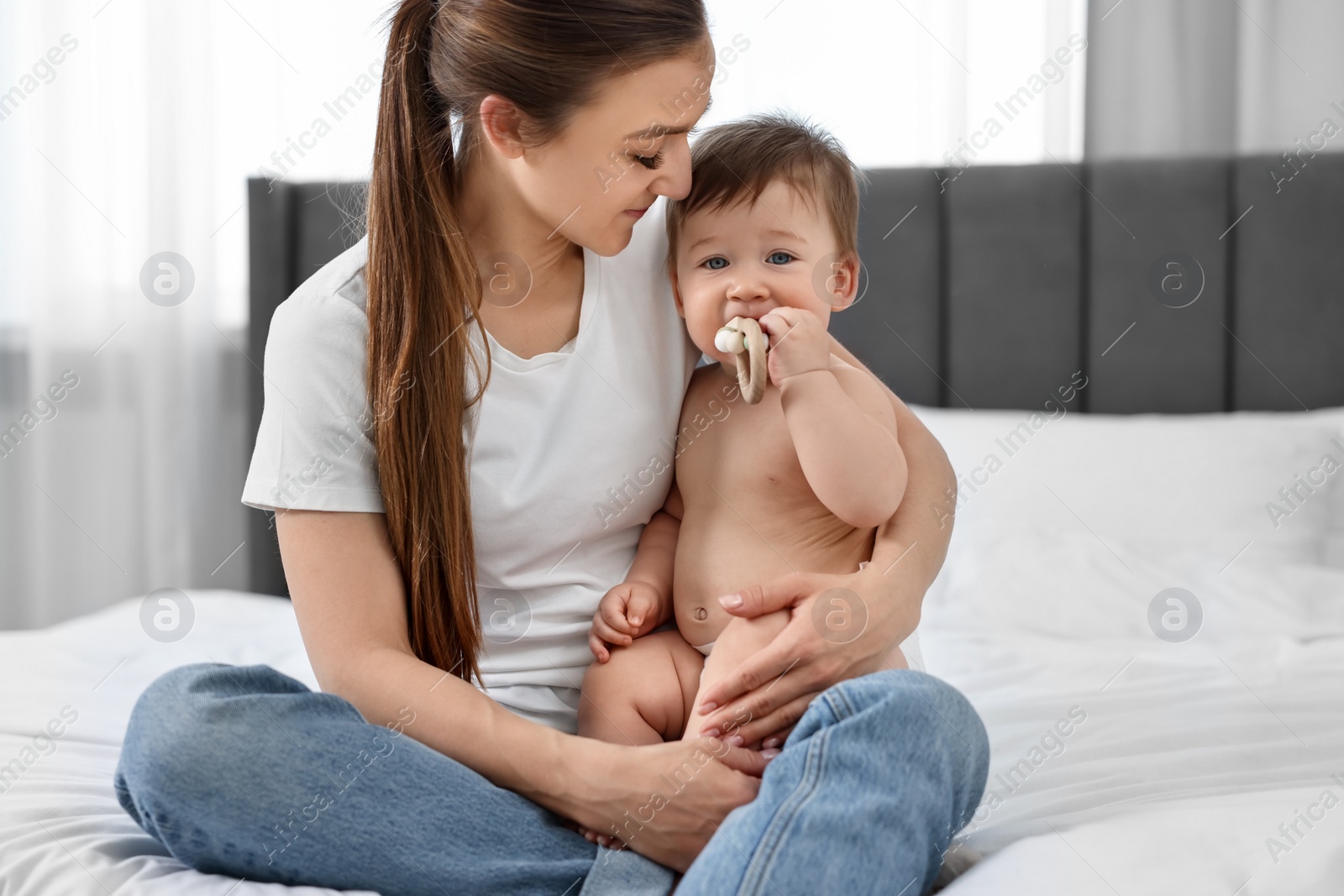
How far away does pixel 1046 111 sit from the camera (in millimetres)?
1938

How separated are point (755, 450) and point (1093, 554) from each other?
761 millimetres

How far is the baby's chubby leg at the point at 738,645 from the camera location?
0.89 metres

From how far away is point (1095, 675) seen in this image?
1.29 m

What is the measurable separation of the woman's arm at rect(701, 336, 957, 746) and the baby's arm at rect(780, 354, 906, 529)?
2.0 inches

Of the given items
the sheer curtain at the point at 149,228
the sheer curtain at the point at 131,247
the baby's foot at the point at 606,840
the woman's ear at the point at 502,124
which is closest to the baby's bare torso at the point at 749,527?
the baby's foot at the point at 606,840

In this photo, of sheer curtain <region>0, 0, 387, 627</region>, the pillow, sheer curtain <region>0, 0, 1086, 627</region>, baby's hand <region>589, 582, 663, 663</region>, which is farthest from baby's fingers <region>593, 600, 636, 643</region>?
Result: sheer curtain <region>0, 0, 387, 627</region>

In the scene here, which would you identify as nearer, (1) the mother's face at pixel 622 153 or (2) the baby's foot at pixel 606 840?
(2) the baby's foot at pixel 606 840

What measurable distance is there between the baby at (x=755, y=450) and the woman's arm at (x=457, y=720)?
0.10 meters

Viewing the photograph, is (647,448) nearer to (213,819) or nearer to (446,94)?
(446,94)

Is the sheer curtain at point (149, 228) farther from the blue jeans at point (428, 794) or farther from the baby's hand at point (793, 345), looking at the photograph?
the blue jeans at point (428, 794)

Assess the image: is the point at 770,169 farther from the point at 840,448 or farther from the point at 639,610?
the point at 639,610

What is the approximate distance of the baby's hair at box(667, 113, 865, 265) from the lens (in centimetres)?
99

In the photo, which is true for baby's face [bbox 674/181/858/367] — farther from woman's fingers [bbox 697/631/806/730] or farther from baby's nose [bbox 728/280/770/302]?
woman's fingers [bbox 697/631/806/730]

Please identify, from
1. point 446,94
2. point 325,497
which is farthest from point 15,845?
point 446,94
